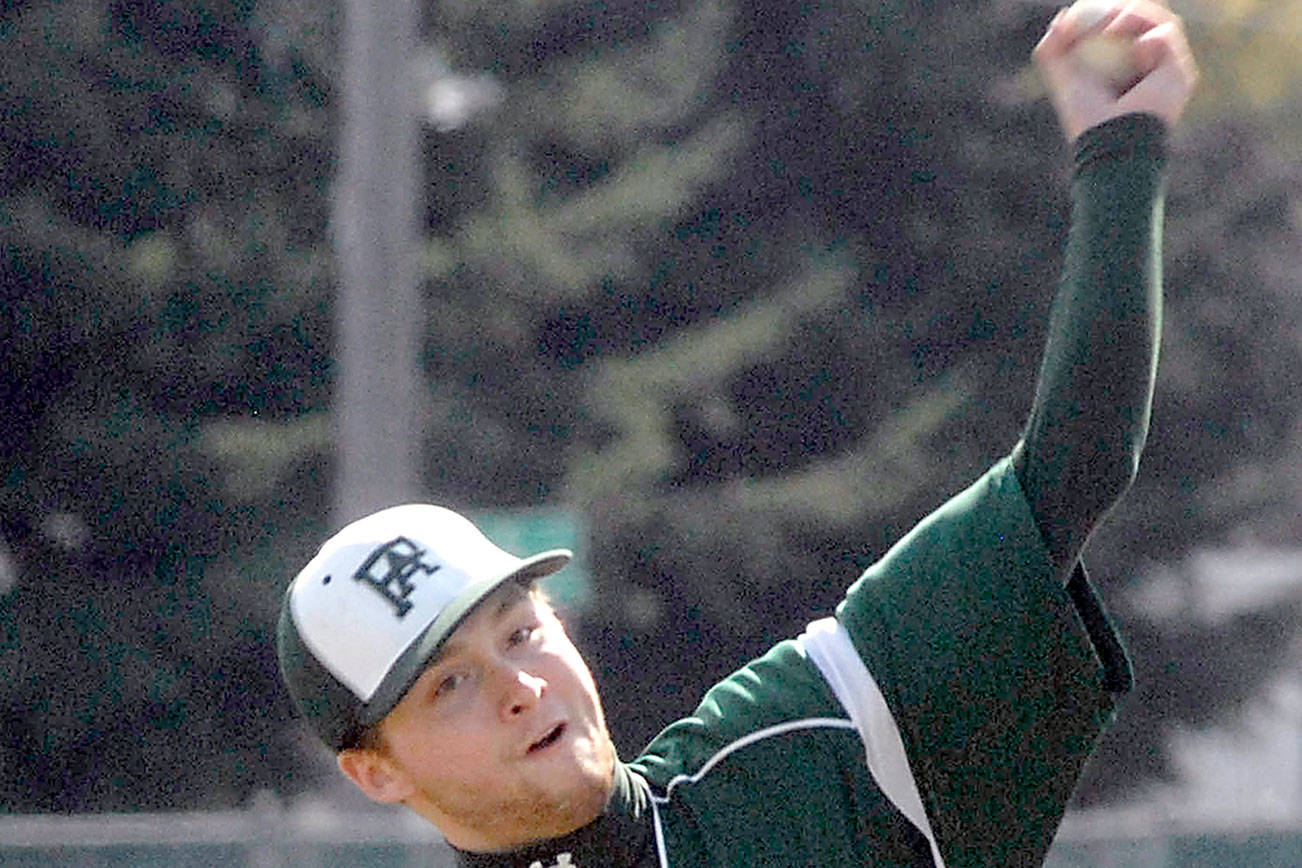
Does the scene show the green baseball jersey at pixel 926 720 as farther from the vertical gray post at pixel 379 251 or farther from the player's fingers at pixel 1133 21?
the vertical gray post at pixel 379 251

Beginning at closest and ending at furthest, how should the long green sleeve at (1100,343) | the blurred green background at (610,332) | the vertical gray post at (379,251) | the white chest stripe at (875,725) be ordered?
1. the long green sleeve at (1100,343)
2. the white chest stripe at (875,725)
3. the vertical gray post at (379,251)
4. the blurred green background at (610,332)

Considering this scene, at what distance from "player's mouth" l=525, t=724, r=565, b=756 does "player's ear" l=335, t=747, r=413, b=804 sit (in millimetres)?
153

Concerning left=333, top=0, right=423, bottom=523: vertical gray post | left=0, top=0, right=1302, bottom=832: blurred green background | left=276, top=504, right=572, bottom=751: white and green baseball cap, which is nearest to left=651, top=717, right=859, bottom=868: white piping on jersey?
left=276, top=504, right=572, bottom=751: white and green baseball cap

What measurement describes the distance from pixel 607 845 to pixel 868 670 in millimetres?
313

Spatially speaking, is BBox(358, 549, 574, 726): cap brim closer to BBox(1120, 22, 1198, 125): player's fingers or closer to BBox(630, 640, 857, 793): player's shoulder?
BBox(630, 640, 857, 793): player's shoulder

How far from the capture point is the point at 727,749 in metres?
2.71

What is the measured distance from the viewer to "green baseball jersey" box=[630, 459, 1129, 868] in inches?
98.3

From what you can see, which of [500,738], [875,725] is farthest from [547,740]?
[875,725]

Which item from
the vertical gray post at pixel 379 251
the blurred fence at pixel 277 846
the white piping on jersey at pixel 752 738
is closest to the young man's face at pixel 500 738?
the white piping on jersey at pixel 752 738

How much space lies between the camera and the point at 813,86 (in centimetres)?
2030

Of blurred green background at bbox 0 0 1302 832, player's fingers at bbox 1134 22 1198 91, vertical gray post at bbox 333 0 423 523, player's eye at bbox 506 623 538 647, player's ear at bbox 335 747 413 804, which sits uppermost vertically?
player's fingers at bbox 1134 22 1198 91

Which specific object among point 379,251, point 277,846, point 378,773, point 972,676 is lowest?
point 277,846

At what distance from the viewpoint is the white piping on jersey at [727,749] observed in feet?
8.70

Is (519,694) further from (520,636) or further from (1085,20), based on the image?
(1085,20)
